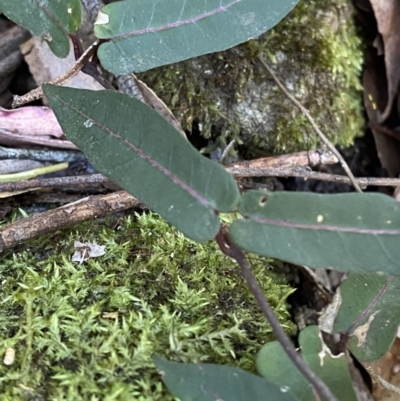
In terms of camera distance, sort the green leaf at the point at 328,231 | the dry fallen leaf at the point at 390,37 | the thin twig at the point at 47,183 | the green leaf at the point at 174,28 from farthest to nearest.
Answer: the dry fallen leaf at the point at 390,37 → the thin twig at the point at 47,183 → the green leaf at the point at 174,28 → the green leaf at the point at 328,231

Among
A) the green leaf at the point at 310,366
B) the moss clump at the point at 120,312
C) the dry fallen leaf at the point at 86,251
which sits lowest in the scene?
the green leaf at the point at 310,366

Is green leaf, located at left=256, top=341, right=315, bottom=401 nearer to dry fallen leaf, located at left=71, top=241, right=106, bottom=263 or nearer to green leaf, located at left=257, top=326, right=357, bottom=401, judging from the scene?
green leaf, located at left=257, top=326, right=357, bottom=401

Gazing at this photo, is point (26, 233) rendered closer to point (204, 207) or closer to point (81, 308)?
point (81, 308)

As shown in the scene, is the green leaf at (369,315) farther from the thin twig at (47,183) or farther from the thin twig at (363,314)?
the thin twig at (47,183)

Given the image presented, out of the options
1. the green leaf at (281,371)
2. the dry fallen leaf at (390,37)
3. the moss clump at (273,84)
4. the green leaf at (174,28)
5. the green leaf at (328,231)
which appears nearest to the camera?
the green leaf at (328,231)

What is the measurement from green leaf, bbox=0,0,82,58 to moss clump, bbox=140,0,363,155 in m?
0.43

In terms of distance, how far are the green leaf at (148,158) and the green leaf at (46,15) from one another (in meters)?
0.32

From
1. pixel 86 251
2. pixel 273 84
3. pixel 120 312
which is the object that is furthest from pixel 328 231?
pixel 273 84

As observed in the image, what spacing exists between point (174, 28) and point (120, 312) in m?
0.75

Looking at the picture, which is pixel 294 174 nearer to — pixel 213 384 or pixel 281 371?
pixel 281 371

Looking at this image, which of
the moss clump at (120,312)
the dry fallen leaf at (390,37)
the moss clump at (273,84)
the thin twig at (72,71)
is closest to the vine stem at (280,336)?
the moss clump at (120,312)

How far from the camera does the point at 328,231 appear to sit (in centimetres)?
92

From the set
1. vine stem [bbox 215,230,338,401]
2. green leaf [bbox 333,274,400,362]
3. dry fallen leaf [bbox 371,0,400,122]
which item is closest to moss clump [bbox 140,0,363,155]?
dry fallen leaf [bbox 371,0,400,122]

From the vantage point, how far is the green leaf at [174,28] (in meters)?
1.25
